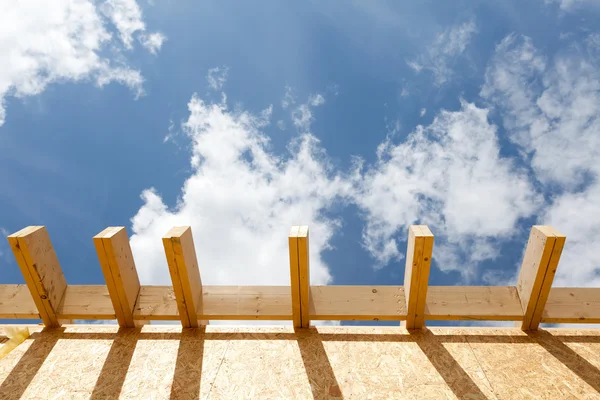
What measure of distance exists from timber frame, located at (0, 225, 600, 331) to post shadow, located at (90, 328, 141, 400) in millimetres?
162

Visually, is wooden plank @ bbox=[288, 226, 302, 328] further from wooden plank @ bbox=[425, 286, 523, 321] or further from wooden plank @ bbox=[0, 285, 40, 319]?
wooden plank @ bbox=[0, 285, 40, 319]

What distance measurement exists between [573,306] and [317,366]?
2.95 meters

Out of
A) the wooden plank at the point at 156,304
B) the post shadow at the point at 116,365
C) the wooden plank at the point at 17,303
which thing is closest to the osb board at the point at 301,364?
the post shadow at the point at 116,365

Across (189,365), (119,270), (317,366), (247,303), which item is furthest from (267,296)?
(119,270)

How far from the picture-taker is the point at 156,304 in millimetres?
4566

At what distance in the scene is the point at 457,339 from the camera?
428cm

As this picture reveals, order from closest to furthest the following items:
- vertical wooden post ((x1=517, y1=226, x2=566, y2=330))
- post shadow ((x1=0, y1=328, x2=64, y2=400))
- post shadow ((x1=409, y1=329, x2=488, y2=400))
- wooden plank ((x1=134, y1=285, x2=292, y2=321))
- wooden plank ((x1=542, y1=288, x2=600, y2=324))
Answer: post shadow ((x1=409, y1=329, x2=488, y2=400)) < post shadow ((x1=0, y1=328, x2=64, y2=400)) < vertical wooden post ((x1=517, y1=226, x2=566, y2=330)) < wooden plank ((x1=542, y1=288, x2=600, y2=324)) < wooden plank ((x1=134, y1=285, x2=292, y2=321))

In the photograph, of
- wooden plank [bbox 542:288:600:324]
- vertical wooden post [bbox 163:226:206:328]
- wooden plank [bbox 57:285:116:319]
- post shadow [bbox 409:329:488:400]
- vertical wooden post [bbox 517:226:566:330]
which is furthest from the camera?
wooden plank [bbox 57:285:116:319]

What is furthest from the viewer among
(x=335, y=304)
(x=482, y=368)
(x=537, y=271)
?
(x=335, y=304)

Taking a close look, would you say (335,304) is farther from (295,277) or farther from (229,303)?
(229,303)

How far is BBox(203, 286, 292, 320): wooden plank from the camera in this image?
14.4ft

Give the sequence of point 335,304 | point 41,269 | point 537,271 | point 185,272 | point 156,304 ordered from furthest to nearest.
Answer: point 156,304
point 335,304
point 41,269
point 185,272
point 537,271

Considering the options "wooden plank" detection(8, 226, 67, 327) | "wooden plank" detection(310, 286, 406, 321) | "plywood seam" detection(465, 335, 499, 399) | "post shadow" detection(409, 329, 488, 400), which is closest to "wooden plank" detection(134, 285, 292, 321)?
"wooden plank" detection(310, 286, 406, 321)

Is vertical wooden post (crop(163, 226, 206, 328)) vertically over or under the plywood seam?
over
